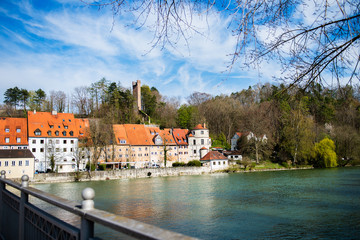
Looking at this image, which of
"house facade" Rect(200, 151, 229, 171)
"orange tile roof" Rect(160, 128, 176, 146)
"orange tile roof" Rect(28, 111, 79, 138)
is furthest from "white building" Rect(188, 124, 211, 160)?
"orange tile roof" Rect(28, 111, 79, 138)

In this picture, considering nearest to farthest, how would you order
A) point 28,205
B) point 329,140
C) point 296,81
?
point 28,205 → point 296,81 → point 329,140

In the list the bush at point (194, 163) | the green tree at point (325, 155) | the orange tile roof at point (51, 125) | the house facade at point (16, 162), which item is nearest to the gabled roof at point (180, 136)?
the bush at point (194, 163)

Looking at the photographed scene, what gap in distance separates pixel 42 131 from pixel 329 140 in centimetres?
4946

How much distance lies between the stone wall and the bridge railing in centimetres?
3619

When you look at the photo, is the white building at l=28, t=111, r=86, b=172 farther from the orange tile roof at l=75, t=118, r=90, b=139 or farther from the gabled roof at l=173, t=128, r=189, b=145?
the gabled roof at l=173, t=128, r=189, b=145

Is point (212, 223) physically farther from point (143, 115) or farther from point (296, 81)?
point (143, 115)

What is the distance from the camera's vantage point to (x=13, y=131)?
42.8 meters

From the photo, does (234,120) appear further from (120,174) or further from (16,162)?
(16,162)

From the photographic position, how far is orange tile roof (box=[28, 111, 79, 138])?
44.0 m

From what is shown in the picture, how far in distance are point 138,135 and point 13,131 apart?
19814mm

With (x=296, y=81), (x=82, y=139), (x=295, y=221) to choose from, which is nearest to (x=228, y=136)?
(x=82, y=139)

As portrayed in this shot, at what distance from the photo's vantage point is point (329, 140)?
53.2m

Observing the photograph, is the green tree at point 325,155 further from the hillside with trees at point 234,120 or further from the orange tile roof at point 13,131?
the orange tile roof at point 13,131

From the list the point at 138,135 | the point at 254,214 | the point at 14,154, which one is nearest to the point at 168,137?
the point at 138,135
